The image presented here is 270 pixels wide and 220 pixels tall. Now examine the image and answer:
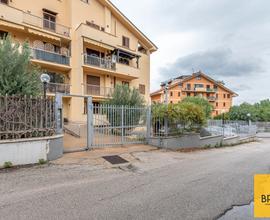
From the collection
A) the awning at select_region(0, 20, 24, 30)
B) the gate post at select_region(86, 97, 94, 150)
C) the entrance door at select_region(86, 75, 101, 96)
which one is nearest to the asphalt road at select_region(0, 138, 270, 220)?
the gate post at select_region(86, 97, 94, 150)

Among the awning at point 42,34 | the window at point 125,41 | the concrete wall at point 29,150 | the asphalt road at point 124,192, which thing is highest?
the window at point 125,41

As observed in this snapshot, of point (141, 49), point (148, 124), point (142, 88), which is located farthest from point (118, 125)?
point (141, 49)

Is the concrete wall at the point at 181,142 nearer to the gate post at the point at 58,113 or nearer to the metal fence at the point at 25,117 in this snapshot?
the gate post at the point at 58,113

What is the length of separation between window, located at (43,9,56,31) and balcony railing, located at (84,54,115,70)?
420 centimetres

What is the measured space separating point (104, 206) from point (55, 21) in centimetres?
2141

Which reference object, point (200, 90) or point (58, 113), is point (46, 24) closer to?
point (58, 113)

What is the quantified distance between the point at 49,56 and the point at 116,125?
39.8ft

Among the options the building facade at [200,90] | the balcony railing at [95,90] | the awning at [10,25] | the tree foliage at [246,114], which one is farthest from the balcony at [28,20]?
the building facade at [200,90]

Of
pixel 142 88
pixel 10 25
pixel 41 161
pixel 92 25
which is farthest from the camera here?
pixel 142 88

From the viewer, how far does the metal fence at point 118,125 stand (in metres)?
10.5

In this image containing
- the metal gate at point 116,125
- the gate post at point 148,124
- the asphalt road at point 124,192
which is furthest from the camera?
the gate post at point 148,124

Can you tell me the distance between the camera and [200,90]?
5753 centimetres

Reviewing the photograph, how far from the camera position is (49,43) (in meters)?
20.4

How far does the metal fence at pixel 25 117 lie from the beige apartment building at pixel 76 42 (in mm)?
9976
